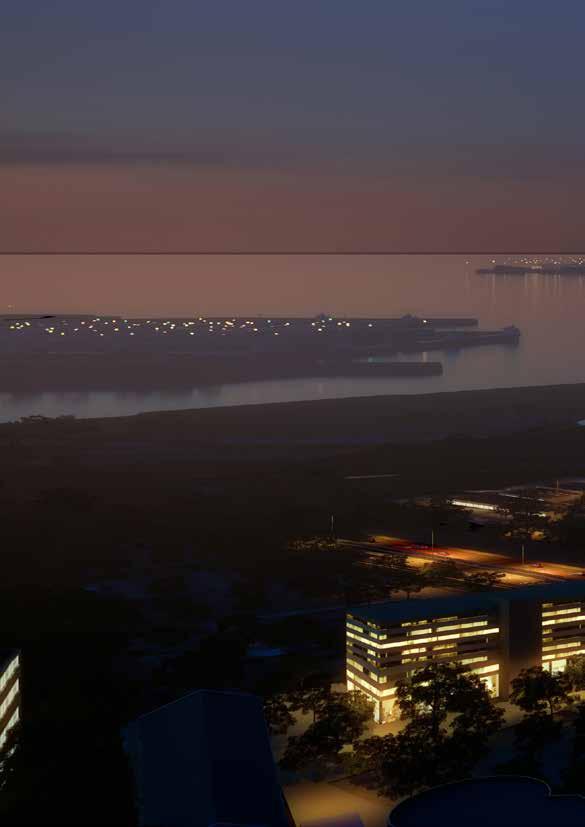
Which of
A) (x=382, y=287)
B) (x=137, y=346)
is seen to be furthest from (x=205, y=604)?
(x=382, y=287)

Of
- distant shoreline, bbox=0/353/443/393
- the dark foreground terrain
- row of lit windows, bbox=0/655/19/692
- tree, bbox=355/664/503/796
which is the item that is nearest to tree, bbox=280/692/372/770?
tree, bbox=355/664/503/796

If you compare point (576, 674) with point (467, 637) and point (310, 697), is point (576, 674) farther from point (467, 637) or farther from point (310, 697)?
point (310, 697)

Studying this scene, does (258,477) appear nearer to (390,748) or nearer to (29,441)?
(29,441)

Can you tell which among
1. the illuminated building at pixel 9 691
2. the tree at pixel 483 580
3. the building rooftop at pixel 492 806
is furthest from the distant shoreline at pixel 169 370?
the building rooftop at pixel 492 806

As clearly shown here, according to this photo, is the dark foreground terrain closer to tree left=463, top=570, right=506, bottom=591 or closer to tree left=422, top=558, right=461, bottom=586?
tree left=422, top=558, right=461, bottom=586

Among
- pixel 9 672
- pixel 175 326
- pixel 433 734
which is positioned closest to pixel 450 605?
pixel 433 734

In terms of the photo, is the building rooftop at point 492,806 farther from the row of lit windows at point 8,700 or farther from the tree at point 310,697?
the row of lit windows at point 8,700
